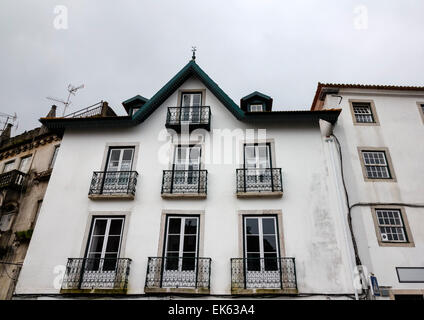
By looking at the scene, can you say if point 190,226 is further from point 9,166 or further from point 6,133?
point 6,133

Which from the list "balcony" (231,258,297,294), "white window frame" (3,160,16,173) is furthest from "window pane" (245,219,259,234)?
"white window frame" (3,160,16,173)

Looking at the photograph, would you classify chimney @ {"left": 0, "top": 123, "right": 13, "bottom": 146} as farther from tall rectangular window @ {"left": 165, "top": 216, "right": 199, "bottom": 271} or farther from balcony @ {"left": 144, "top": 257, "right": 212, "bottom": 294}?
balcony @ {"left": 144, "top": 257, "right": 212, "bottom": 294}

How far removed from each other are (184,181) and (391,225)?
7.45 metres

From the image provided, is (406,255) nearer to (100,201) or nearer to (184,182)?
(184,182)

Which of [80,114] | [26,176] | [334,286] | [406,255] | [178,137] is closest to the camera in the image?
[334,286]

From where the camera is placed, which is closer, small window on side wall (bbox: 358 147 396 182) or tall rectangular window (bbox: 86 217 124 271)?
tall rectangular window (bbox: 86 217 124 271)

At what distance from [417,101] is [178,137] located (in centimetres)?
1056

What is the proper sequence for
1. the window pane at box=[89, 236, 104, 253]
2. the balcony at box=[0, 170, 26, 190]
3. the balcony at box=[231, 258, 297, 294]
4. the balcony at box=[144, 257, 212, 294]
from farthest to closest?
1. the balcony at box=[0, 170, 26, 190]
2. the window pane at box=[89, 236, 104, 253]
3. the balcony at box=[144, 257, 212, 294]
4. the balcony at box=[231, 258, 297, 294]

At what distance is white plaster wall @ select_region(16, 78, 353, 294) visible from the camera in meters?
10.2

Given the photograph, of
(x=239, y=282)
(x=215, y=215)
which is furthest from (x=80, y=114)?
(x=239, y=282)

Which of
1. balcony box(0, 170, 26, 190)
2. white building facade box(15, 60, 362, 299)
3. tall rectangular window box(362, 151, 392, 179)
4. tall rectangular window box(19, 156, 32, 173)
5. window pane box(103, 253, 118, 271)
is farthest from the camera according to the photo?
tall rectangular window box(19, 156, 32, 173)

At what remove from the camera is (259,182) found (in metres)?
11.4

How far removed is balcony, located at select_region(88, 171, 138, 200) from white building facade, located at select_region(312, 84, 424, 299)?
7.52 meters
